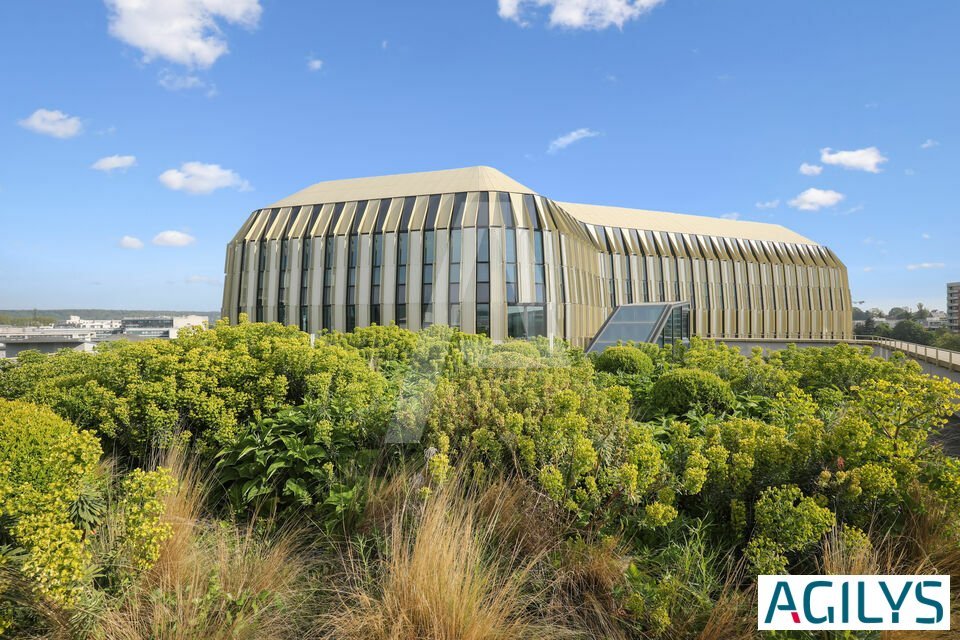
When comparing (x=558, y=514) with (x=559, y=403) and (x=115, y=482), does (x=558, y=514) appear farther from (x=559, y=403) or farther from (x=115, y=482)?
(x=115, y=482)

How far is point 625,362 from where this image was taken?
7.90 metres

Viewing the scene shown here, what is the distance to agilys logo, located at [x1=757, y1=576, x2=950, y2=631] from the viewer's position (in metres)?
2.71

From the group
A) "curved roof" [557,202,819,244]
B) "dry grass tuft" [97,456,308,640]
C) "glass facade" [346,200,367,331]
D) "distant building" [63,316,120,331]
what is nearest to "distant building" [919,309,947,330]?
"curved roof" [557,202,819,244]

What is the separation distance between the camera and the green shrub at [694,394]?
5.48 meters

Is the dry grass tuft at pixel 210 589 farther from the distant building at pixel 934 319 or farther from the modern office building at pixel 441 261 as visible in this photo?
the distant building at pixel 934 319

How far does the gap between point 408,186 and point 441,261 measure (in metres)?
7.67

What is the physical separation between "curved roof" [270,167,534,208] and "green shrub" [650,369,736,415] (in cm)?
2468

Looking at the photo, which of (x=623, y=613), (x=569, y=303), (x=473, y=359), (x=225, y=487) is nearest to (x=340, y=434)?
(x=225, y=487)

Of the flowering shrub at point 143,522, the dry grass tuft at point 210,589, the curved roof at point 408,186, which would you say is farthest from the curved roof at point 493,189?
the flowering shrub at point 143,522

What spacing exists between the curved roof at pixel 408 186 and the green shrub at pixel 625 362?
22170 millimetres

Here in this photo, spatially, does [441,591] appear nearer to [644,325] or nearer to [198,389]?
[198,389]

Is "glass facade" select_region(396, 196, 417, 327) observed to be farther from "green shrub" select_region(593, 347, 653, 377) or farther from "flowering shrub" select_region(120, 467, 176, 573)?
"flowering shrub" select_region(120, 467, 176, 573)

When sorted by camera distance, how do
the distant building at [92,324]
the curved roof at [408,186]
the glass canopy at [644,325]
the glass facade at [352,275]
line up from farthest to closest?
1. the distant building at [92,324]
2. the curved roof at [408,186]
3. the glass facade at [352,275]
4. the glass canopy at [644,325]

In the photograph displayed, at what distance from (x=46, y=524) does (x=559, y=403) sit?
332 cm
